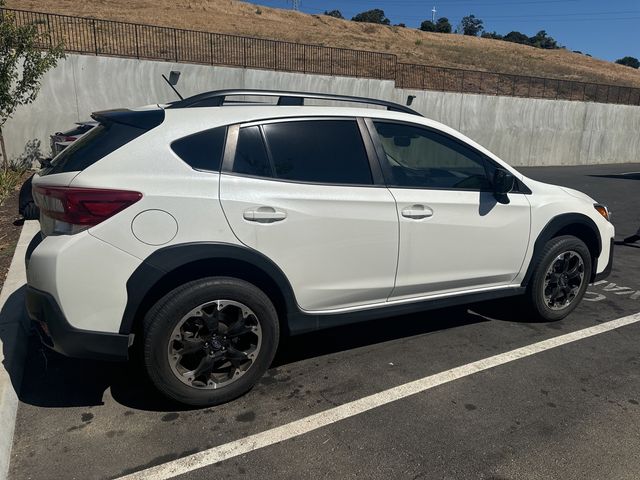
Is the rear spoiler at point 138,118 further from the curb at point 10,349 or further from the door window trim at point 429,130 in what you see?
the curb at point 10,349

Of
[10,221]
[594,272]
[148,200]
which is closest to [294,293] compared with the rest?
[148,200]

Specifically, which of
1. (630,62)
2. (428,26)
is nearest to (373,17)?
(428,26)

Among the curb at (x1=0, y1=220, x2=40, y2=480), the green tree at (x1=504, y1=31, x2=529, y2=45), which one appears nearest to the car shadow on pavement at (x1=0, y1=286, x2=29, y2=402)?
the curb at (x1=0, y1=220, x2=40, y2=480)

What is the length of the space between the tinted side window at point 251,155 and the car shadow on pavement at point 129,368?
4.30ft

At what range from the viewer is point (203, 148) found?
298 centimetres

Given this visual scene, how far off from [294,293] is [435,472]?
49.8 inches

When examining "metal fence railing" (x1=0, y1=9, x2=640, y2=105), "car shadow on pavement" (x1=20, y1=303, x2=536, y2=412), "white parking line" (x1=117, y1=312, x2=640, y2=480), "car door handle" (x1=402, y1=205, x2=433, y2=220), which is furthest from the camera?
"metal fence railing" (x1=0, y1=9, x2=640, y2=105)

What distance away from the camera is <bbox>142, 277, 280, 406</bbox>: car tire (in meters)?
2.81

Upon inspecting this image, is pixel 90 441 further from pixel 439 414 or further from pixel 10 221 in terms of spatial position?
pixel 10 221

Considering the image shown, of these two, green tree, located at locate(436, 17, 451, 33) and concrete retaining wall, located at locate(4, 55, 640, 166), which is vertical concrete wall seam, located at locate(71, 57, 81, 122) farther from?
green tree, located at locate(436, 17, 451, 33)

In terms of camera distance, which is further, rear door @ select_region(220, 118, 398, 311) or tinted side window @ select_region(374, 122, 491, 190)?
tinted side window @ select_region(374, 122, 491, 190)

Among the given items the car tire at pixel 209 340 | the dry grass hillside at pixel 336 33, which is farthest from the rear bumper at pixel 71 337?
the dry grass hillside at pixel 336 33

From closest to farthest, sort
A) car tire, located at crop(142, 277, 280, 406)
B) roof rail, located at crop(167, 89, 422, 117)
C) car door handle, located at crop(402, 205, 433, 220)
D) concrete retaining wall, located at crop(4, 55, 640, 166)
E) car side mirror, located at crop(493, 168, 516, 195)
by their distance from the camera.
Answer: car tire, located at crop(142, 277, 280, 406), roof rail, located at crop(167, 89, 422, 117), car door handle, located at crop(402, 205, 433, 220), car side mirror, located at crop(493, 168, 516, 195), concrete retaining wall, located at crop(4, 55, 640, 166)

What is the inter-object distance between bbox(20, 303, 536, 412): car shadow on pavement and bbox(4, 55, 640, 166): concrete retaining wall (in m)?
13.1
